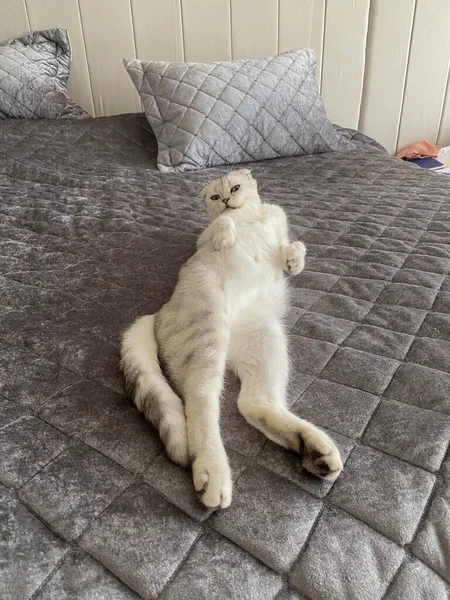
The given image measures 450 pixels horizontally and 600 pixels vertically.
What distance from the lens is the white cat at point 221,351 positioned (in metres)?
0.69

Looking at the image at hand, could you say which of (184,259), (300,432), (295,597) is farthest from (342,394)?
(184,259)

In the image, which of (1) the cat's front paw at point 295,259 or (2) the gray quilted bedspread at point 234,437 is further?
(1) the cat's front paw at point 295,259

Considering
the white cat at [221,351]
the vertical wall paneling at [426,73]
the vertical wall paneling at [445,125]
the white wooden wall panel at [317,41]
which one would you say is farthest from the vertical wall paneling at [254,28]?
the white cat at [221,351]

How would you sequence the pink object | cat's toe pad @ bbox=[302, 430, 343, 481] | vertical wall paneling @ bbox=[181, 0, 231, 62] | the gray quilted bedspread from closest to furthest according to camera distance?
the gray quilted bedspread, cat's toe pad @ bbox=[302, 430, 343, 481], vertical wall paneling @ bbox=[181, 0, 231, 62], the pink object

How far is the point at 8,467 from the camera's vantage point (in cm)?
67

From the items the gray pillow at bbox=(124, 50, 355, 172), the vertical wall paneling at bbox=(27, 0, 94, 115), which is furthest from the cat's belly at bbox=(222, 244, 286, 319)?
the vertical wall paneling at bbox=(27, 0, 94, 115)

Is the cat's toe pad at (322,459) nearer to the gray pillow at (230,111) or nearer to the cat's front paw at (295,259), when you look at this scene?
the cat's front paw at (295,259)

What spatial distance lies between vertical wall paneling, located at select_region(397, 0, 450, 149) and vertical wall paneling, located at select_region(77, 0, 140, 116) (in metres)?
1.48

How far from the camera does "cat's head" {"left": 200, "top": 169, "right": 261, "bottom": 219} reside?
1.43 m

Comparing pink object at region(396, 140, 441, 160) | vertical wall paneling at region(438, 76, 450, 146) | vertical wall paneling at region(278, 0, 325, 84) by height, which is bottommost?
pink object at region(396, 140, 441, 160)

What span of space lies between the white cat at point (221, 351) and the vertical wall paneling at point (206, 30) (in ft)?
5.16

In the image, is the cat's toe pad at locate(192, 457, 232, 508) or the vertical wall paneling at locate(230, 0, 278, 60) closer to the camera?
the cat's toe pad at locate(192, 457, 232, 508)

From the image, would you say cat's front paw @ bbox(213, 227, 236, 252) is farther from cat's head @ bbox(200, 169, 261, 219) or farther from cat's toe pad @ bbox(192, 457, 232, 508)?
cat's toe pad @ bbox(192, 457, 232, 508)

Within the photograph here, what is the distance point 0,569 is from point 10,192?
161 cm
